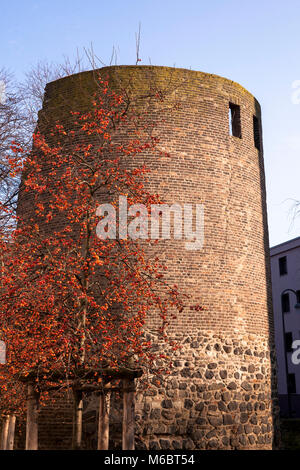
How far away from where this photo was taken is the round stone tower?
12.4m

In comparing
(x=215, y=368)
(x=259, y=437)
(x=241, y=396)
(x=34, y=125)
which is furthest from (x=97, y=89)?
(x=259, y=437)

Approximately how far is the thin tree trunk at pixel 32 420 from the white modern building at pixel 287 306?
24.8m

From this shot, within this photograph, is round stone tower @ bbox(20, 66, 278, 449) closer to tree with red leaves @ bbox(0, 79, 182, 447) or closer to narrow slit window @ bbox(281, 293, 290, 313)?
tree with red leaves @ bbox(0, 79, 182, 447)

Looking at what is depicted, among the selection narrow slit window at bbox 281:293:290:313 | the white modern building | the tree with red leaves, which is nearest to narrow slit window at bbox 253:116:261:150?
the tree with red leaves

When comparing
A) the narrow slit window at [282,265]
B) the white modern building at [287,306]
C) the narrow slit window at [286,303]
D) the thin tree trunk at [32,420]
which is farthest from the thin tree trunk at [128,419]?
the narrow slit window at [282,265]

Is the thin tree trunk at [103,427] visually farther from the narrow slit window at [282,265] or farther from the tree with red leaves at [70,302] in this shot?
the narrow slit window at [282,265]

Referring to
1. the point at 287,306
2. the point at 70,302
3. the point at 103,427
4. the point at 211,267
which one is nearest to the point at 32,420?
the point at 103,427

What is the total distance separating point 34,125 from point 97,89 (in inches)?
86.2

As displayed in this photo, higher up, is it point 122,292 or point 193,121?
→ point 193,121

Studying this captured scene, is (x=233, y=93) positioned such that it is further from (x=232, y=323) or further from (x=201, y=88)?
(x=232, y=323)

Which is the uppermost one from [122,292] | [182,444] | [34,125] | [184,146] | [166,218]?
[34,125]

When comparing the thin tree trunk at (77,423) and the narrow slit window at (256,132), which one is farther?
the narrow slit window at (256,132)

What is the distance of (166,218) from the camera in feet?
44.1

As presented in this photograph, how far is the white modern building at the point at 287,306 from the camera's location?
32094mm
